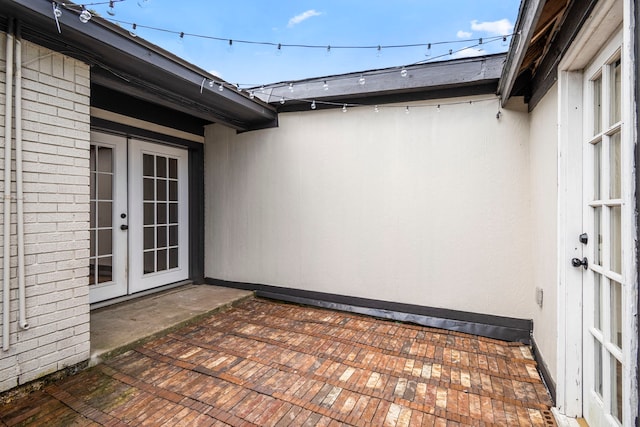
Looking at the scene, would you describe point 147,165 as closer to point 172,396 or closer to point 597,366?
point 172,396

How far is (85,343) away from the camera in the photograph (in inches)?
89.8

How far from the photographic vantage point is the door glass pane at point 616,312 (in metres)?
1.37

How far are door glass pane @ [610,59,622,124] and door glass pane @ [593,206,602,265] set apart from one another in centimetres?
46

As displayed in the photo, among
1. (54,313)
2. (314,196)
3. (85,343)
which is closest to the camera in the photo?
(54,313)

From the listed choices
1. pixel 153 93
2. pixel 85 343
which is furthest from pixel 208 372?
pixel 153 93

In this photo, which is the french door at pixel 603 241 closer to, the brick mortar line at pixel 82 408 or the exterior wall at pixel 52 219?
the brick mortar line at pixel 82 408

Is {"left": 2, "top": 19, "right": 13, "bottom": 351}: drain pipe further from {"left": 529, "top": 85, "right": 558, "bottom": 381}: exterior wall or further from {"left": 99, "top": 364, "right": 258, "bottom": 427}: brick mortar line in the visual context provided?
{"left": 529, "top": 85, "right": 558, "bottom": 381}: exterior wall

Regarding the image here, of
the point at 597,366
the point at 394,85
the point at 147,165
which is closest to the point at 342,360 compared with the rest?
the point at 597,366

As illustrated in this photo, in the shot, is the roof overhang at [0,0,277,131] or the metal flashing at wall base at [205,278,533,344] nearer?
the roof overhang at [0,0,277,131]

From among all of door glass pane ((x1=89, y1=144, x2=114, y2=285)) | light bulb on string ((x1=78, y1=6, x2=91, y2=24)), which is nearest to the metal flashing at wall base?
door glass pane ((x1=89, y1=144, x2=114, y2=285))

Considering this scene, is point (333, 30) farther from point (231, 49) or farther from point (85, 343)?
point (85, 343)

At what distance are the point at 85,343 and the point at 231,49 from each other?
2522 millimetres

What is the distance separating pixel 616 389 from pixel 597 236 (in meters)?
0.72

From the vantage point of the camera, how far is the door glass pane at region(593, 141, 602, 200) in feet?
5.23
